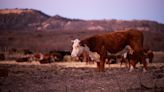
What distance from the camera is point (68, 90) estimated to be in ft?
33.0

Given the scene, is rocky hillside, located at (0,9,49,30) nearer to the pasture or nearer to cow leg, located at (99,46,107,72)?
the pasture

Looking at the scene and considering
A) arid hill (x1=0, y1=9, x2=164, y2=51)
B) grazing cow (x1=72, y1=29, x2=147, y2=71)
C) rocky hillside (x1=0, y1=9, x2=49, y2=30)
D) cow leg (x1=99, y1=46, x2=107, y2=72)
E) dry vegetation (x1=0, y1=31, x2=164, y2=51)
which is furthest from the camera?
rocky hillside (x1=0, y1=9, x2=49, y2=30)

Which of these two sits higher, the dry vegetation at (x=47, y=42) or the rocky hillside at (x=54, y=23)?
the rocky hillside at (x=54, y=23)

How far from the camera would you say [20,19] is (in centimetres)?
→ 11562

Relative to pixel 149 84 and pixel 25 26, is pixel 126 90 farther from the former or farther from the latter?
pixel 25 26

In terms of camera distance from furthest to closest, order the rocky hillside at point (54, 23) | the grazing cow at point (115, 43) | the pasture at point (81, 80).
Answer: the rocky hillside at point (54, 23) < the grazing cow at point (115, 43) < the pasture at point (81, 80)

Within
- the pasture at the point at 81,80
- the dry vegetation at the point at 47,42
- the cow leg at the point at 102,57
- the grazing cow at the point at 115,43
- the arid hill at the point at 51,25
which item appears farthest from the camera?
the arid hill at the point at 51,25

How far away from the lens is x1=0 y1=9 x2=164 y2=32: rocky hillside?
4336 inches

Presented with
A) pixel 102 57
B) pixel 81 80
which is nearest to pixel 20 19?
pixel 102 57

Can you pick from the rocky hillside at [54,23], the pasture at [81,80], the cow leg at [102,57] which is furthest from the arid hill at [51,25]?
the cow leg at [102,57]

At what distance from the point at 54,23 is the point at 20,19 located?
482 inches

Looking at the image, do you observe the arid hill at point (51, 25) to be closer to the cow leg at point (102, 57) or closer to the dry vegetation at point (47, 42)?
the dry vegetation at point (47, 42)

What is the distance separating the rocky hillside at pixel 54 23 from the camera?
110m

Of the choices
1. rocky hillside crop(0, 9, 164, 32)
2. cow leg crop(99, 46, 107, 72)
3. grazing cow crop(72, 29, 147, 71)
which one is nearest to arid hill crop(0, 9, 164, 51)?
rocky hillside crop(0, 9, 164, 32)
